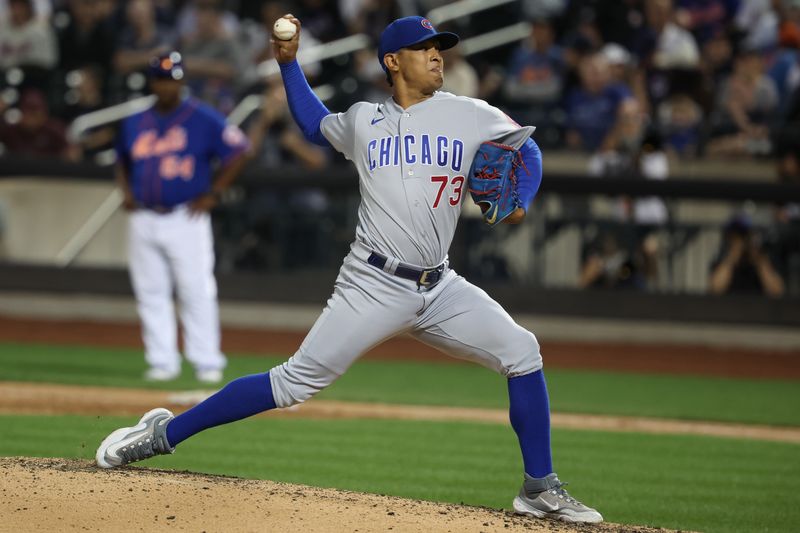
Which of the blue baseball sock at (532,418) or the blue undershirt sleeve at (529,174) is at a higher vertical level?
the blue undershirt sleeve at (529,174)

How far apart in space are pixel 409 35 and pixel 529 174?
766 millimetres

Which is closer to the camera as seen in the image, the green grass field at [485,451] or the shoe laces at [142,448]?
the shoe laces at [142,448]

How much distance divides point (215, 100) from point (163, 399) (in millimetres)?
6829

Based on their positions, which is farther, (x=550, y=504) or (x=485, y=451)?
(x=485, y=451)

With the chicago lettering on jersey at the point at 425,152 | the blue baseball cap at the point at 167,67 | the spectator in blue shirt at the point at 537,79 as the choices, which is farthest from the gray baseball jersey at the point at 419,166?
the spectator in blue shirt at the point at 537,79

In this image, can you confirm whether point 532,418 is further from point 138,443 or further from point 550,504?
point 138,443

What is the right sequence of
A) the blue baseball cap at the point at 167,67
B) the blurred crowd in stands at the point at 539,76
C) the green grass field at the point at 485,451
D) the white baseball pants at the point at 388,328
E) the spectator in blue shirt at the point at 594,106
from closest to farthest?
the white baseball pants at the point at 388,328 < the green grass field at the point at 485,451 < the blue baseball cap at the point at 167,67 < the blurred crowd in stands at the point at 539,76 < the spectator in blue shirt at the point at 594,106

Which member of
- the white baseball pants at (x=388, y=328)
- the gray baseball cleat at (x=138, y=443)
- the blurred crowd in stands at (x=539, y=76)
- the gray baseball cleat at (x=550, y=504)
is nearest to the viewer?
the white baseball pants at (x=388, y=328)

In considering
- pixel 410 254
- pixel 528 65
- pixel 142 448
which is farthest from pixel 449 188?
pixel 528 65

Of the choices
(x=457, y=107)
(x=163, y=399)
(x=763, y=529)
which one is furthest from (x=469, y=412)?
(x=457, y=107)

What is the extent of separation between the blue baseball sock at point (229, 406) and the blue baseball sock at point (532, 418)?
103 cm

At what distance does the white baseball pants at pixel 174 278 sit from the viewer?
10.4m

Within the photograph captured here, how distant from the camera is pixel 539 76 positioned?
15.7m

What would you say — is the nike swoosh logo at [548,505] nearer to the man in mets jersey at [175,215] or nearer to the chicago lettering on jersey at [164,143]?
the man in mets jersey at [175,215]
